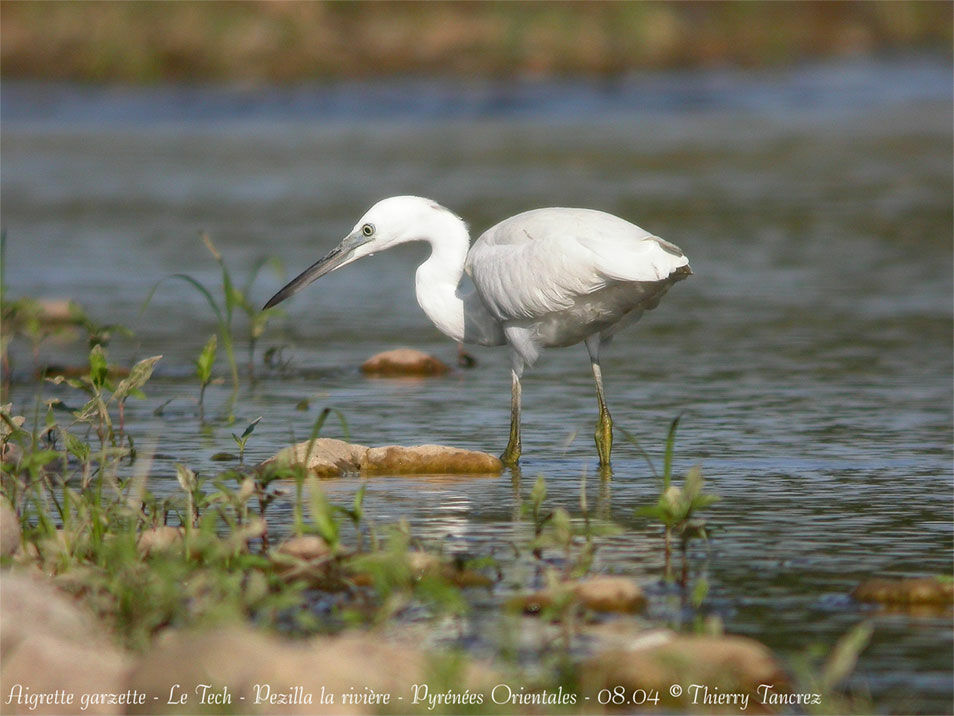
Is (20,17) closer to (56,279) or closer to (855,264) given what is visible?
(56,279)

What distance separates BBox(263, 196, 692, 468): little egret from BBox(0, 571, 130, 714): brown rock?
2.99m

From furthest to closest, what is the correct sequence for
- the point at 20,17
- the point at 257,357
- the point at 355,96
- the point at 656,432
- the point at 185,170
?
the point at 20,17
the point at 355,96
the point at 185,170
the point at 257,357
the point at 656,432

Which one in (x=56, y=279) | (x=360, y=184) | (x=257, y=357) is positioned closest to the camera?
(x=257, y=357)

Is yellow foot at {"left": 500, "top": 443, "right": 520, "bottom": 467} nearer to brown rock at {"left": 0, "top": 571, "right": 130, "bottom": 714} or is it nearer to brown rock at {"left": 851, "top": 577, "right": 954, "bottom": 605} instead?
brown rock at {"left": 851, "top": 577, "right": 954, "bottom": 605}

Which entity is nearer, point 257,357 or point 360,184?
point 257,357

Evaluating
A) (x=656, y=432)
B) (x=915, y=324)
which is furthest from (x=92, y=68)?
(x=656, y=432)

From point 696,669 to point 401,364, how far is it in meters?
5.48

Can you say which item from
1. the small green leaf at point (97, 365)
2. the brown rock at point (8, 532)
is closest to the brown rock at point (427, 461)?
the small green leaf at point (97, 365)

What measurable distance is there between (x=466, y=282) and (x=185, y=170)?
43.7 feet

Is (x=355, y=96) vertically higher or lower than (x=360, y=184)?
higher

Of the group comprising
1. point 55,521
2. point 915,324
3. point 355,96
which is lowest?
point 55,521

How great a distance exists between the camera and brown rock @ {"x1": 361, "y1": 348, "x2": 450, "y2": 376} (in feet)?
30.9

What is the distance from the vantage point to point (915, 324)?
413 inches

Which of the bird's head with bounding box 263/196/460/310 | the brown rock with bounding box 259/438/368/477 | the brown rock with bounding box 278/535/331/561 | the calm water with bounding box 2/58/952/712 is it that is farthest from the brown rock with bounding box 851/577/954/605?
the bird's head with bounding box 263/196/460/310
